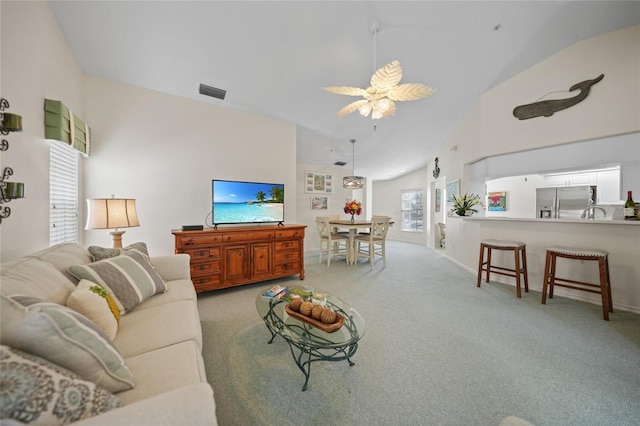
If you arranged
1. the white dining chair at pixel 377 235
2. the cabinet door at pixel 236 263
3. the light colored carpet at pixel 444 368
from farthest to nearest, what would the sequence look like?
the white dining chair at pixel 377 235, the cabinet door at pixel 236 263, the light colored carpet at pixel 444 368

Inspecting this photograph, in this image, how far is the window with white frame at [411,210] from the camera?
7773 millimetres

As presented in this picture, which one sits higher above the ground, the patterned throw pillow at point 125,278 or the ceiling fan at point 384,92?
the ceiling fan at point 384,92

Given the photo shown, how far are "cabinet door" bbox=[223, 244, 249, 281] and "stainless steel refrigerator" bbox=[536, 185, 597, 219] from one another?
4568 mm

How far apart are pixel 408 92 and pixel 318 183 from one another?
163 inches

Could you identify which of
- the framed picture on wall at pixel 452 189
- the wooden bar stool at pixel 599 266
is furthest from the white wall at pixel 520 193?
the wooden bar stool at pixel 599 266

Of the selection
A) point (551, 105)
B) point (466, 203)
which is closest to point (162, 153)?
point (466, 203)

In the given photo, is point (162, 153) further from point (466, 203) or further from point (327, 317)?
point (466, 203)

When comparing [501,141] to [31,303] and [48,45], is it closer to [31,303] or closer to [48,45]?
[31,303]

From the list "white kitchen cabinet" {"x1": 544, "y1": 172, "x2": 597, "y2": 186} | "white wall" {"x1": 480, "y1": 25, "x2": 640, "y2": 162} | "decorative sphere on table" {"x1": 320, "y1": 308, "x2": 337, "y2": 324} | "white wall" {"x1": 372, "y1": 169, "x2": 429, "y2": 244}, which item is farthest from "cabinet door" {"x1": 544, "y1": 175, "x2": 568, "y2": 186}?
"decorative sphere on table" {"x1": 320, "y1": 308, "x2": 337, "y2": 324}

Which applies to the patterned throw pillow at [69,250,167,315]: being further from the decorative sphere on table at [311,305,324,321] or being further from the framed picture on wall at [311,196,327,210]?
the framed picture on wall at [311,196,327,210]

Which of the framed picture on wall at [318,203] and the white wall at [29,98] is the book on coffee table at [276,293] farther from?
the framed picture on wall at [318,203]

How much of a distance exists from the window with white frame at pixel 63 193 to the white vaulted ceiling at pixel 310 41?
114 centimetres

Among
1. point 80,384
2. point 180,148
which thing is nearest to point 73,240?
point 180,148

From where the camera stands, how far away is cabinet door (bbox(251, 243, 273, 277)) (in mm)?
3139
